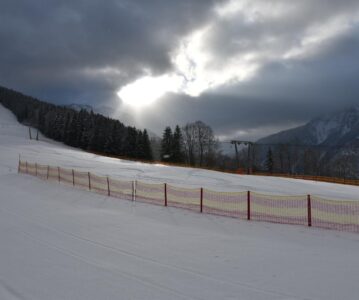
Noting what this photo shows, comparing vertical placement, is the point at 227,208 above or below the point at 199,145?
below

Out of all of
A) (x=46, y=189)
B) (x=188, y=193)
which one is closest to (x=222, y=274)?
(x=188, y=193)

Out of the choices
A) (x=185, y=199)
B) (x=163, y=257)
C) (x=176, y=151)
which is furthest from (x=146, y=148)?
(x=163, y=257)

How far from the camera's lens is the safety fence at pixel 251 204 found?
15.4 metres

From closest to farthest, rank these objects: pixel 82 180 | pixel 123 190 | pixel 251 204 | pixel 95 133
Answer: pixel 251 204
pixel 123 190
pixel 82 180
pixel 95 133

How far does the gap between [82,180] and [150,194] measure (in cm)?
796

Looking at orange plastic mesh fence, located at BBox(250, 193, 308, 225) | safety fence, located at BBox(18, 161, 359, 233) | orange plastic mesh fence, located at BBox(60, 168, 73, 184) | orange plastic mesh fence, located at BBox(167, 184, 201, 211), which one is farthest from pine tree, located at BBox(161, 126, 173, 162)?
orange plastic mesh fence, located at BBox(250, 193, 308, 225)

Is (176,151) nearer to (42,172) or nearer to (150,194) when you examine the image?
(42,172)

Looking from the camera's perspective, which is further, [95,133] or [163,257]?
[95,133]

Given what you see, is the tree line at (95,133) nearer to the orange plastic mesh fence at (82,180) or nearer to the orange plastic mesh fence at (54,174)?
the orange plastic mesh fence at (54,174)

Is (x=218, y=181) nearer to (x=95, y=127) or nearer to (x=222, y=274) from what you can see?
(x=222, y=274)

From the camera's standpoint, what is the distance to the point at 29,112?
15688cm

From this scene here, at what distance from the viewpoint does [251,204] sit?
1872 cm

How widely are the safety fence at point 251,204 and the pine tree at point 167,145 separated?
164 ft

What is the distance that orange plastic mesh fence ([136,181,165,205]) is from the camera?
2056 centimetres
